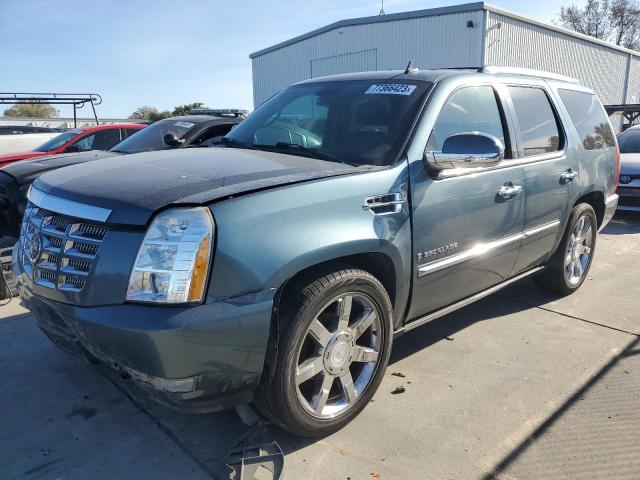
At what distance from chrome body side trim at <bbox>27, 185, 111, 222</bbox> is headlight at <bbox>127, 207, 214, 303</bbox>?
0.28 meters

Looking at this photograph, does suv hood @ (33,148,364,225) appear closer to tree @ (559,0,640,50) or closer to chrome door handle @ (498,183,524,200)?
chrome door handle @ (498,183,524,200)

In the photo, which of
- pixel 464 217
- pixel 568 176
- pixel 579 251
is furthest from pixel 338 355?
pixel 579 251

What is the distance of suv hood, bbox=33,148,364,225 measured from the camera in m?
2.23

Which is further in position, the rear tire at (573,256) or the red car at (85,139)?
the red car at (85,139)

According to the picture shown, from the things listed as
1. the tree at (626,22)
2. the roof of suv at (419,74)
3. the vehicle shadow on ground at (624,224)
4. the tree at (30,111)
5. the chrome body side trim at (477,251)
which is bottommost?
the vehicle shadow on ground at (624,224)

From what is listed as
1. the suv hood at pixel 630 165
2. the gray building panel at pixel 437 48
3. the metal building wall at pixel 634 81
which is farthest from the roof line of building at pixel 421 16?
the suv hood at pixel 630 165

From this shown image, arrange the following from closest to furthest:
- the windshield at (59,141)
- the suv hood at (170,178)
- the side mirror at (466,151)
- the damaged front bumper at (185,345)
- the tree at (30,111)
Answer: the damaged front bumper at (185,345) → the suv hood at (170,178) → the side mirror at (466,151) → the windshield at (59,141) → the tree at (30,111)

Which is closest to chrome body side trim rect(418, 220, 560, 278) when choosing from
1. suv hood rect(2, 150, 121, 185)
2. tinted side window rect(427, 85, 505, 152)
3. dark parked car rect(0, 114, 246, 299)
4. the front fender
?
the front fender

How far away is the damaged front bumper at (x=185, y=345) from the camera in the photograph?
2.07 m

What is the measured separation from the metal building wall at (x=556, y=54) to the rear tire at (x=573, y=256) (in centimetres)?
1557

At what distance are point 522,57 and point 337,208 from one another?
21591 mm

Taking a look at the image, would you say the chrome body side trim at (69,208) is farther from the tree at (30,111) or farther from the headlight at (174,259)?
the tree at (30,111)

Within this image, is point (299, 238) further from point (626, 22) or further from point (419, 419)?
point (626, 22)

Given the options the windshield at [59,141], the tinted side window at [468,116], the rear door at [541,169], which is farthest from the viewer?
the windshield at [59,141]
